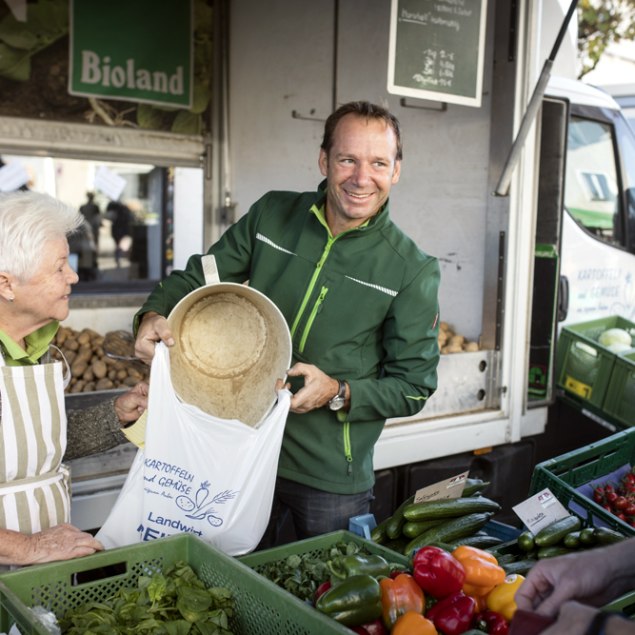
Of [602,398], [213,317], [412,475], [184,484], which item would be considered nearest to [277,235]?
[213,317]

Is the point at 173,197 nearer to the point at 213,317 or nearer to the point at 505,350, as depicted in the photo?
the point at 505,350

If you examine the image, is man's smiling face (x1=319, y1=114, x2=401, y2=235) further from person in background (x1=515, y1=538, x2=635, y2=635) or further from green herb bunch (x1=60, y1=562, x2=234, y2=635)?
person in background (x1=515, y1=538, x2=635, y2=635)

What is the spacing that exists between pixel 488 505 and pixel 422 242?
2654 mm

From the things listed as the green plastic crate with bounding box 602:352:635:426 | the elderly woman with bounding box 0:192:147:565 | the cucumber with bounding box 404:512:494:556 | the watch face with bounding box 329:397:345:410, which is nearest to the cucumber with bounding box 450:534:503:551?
the cucumber with bounding box 404:512:494:556

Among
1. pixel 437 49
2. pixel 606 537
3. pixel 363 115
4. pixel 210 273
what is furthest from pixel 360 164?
pixel 437 49

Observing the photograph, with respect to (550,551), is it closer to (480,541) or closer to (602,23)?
(480,541)

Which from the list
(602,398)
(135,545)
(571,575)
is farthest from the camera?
(602,398)

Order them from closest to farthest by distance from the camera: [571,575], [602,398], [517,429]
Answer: [571,575] → [517,429] → [602,398]

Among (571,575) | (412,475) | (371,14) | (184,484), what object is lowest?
(412,475)

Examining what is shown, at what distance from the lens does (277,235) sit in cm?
280

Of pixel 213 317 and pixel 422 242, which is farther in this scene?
pixel 422 242

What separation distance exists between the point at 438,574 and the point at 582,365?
368 centimetres

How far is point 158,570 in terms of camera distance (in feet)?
6.80

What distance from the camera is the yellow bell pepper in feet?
6.55
